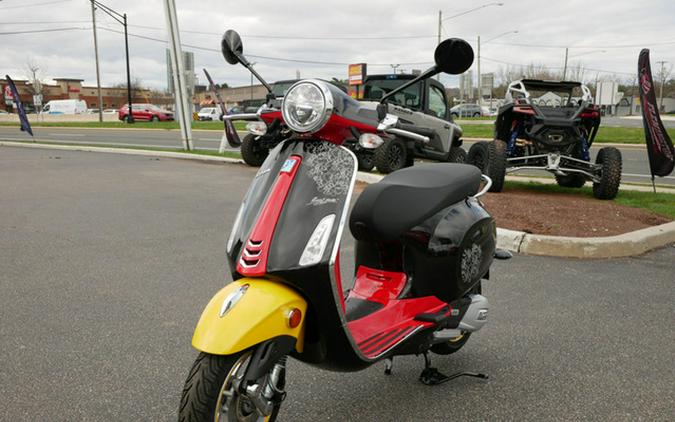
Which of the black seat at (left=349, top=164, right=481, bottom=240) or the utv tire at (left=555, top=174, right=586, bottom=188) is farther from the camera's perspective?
the utv tire at (left=555, top=174, right=586, bottom=188)

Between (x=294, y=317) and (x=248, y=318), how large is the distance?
0.70ft

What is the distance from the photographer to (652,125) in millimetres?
7914

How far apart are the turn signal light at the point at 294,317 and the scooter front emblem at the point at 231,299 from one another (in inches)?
7.9

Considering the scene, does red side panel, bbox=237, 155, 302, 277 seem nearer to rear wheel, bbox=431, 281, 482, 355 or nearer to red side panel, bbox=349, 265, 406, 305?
red side panel, bbox=349, 265, 406, 305

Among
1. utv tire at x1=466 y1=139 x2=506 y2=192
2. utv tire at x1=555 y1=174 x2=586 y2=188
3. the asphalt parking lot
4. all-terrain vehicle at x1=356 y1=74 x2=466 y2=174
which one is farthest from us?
all-terrain vehicle at x1=356 y1=74 x2=466 y2=174

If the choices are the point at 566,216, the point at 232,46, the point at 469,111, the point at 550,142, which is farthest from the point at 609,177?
the point at 469,111

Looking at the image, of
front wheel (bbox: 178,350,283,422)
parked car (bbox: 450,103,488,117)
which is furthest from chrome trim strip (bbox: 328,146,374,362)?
parked car (bbox: 450,103,488,117)

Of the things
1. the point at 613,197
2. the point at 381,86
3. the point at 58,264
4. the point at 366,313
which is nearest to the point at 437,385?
the point at 366,313

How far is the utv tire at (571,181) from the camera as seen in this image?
31.4 feet

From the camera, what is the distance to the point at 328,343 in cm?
245

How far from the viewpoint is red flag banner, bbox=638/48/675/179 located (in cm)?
788

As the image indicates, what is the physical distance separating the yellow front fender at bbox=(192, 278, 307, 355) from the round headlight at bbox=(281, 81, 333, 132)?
663 millimetres

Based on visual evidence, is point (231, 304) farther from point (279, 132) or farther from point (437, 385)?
point (437, 385)

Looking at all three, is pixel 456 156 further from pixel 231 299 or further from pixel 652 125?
pixel 231 299
